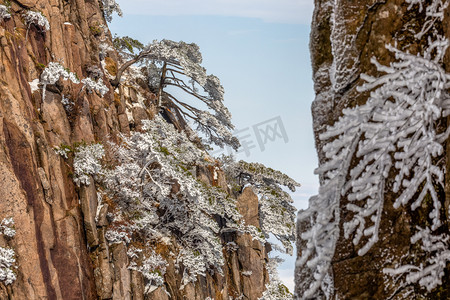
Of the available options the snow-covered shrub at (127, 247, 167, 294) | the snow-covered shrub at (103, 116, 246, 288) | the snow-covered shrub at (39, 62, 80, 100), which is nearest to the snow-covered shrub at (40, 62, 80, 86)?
the snow-covered shrub at (39, 62, 80, 100)

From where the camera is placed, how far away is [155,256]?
Answer: 663 inches

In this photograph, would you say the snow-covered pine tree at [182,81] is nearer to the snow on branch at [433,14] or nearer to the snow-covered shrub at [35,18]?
the snow-covered shrub at [35,18]

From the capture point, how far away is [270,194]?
78.3 ft

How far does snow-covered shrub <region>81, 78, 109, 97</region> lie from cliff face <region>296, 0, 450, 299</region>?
15.3m

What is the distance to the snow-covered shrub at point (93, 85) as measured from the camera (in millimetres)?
17969

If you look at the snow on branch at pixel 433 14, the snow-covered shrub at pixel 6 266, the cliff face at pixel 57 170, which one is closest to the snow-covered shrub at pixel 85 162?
the cliff face at pixel 57 170

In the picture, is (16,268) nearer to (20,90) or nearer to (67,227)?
(67,227)

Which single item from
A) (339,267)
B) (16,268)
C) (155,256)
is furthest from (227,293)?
(339,267)

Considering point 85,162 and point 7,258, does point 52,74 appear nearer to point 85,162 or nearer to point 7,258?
point 85,162

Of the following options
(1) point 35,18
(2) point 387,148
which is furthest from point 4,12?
(2) point 387,148

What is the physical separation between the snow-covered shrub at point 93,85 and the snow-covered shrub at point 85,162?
3.07m

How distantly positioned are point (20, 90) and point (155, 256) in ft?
23.3

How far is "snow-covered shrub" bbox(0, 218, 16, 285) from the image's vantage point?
40.8 feet

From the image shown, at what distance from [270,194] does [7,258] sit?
45.6 feet
